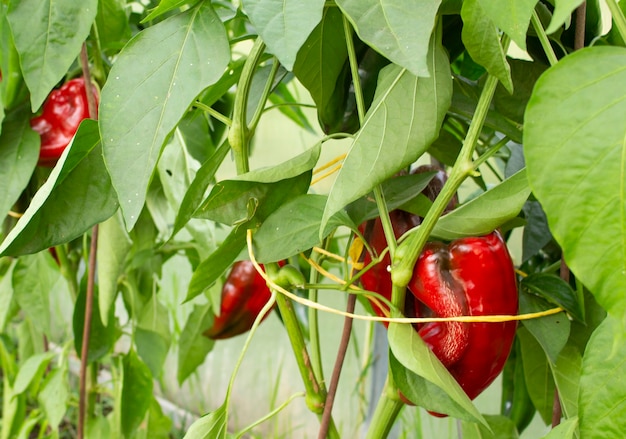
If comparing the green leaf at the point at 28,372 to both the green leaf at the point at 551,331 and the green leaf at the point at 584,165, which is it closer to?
the green leaf at the point at 551,331

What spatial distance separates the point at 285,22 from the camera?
13.1 inches

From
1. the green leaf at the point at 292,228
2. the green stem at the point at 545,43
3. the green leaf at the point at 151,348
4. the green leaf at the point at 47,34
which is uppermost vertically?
the green leaf at the point at 47,34

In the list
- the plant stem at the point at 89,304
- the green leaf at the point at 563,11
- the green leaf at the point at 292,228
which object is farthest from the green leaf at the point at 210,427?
the green leaf at the point at 563,11

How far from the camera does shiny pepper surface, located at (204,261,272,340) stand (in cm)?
88

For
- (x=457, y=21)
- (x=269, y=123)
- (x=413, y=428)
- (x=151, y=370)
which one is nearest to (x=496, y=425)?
(x=457, y=21)

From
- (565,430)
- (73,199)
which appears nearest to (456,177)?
(565,430)

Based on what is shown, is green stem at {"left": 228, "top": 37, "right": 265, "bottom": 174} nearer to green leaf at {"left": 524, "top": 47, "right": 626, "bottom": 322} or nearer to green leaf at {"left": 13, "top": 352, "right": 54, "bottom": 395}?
green leaf at {"left": 524, "top": 47, "right": 626, "bottom": 322}

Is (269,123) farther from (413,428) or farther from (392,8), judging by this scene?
(392,8)

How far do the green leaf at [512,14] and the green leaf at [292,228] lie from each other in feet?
0.57

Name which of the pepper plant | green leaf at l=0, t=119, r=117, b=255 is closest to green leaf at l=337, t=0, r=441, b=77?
the pepper plant

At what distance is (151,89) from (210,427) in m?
0.23

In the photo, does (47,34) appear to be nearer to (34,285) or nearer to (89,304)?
(89,304)

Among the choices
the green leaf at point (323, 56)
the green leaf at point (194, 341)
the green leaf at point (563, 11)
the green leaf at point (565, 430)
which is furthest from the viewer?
the green leaf at point (194, 341)

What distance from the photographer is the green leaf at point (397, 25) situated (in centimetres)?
31
